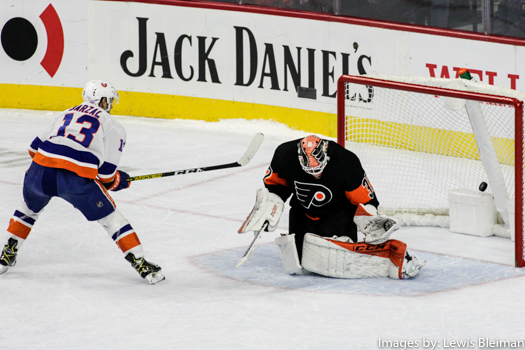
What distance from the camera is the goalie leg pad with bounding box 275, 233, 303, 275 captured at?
13.1ft

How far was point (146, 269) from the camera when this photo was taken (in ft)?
12.8

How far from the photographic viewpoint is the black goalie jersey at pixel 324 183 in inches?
157

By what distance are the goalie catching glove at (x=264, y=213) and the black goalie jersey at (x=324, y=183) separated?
91 millimetres

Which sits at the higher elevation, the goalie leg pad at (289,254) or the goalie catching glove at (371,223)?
the goalie catching glove at (371,223)

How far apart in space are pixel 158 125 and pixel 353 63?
1.90 meters

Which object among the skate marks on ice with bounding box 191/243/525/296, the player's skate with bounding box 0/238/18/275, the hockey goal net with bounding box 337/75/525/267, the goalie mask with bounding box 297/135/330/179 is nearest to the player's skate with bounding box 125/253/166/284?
the skate marks on ice with bounding box 191/243/525/296

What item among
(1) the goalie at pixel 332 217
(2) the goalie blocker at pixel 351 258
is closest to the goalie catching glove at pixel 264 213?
(1) the goalie at pixel 332 217

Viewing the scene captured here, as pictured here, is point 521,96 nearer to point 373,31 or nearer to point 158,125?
point 373,31

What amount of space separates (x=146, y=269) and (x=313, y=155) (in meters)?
0.90

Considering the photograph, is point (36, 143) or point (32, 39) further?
point (32, 39)

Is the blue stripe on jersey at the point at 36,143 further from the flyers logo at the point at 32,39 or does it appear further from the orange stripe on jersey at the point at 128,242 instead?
the flyers logo at the point at 32,39

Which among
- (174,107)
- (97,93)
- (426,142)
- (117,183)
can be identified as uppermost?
(174,107)

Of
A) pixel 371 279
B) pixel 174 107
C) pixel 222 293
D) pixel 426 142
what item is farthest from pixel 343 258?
pixel 174 107

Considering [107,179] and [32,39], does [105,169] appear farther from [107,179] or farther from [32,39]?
[32,39]
